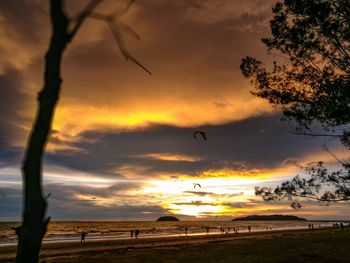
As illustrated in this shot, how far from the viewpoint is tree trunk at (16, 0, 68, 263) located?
457cm

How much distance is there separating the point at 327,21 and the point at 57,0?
15.4 metres

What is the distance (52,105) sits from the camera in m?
4.82

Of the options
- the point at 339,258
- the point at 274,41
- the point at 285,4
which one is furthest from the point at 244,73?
the point at 339,258

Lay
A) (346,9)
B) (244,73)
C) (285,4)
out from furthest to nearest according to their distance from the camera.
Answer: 1. (244,73)
2. (285,4)
3. (346,9)

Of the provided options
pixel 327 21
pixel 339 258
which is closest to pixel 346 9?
pixel 327 21

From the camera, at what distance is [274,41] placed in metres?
19.2

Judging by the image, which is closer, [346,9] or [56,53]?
[56,53]

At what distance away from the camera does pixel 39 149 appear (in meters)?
4.69

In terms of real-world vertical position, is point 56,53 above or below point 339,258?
above

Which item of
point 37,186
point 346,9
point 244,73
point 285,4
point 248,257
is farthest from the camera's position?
point 248,257

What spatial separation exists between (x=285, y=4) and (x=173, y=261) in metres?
15.8

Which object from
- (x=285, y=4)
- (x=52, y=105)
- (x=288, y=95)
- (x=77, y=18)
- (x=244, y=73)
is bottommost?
(x=52, y=105)

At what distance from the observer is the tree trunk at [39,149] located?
457cm

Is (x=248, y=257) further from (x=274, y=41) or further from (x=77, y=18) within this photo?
(x=77, y=18)
